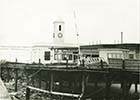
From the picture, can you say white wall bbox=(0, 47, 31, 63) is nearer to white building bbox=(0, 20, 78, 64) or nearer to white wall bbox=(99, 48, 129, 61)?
white building bbox=(0, 20, 78, 64)

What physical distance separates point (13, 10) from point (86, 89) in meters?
1.75

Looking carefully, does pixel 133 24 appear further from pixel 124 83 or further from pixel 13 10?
pixel 13 10

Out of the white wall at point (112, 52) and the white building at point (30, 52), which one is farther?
the white wall at point (112, 52)

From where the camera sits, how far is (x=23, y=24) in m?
2.97

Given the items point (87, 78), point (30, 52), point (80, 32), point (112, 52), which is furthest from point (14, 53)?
point (112, 52)

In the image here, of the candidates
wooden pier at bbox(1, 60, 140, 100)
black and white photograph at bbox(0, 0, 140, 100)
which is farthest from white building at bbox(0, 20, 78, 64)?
wooden pier at bbox(1, 60, 140, 100)

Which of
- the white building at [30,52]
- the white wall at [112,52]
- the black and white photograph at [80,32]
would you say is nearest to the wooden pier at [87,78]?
the black and white photograph at [80,32]

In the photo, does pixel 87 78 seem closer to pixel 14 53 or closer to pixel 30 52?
pixel 30 52

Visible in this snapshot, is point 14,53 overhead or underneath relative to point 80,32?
underneath

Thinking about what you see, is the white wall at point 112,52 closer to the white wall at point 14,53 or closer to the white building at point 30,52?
the white building at point 30,52

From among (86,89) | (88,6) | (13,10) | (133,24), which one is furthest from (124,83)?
(13,10)

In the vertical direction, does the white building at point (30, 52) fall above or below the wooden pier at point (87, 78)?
above

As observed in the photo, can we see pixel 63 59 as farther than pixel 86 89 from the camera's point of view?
Yes

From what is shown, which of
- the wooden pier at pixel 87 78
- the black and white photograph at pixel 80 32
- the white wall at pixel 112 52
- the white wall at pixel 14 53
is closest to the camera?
the black and white photograph at pixel 80 32
